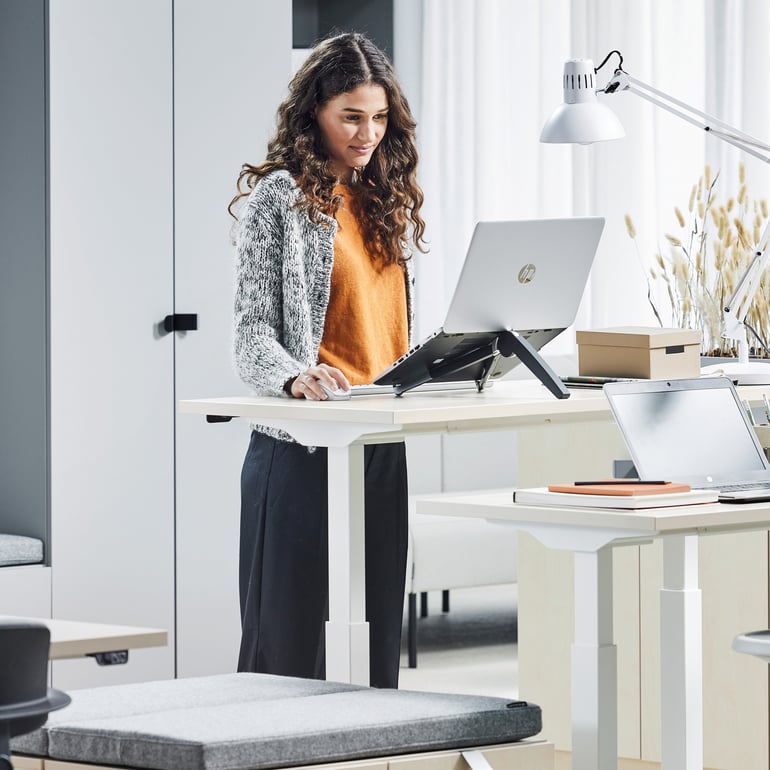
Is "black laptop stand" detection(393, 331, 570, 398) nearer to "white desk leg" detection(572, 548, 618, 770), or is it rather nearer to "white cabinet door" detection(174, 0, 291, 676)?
"white desk leg" detection(572, 548, 618, 770)

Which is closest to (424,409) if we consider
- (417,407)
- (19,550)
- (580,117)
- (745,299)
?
(417,407)

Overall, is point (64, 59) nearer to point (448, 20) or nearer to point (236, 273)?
point (236, 273)

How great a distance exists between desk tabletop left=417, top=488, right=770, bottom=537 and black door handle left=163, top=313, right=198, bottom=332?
2080 millimetres

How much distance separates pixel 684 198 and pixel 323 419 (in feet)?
8.92

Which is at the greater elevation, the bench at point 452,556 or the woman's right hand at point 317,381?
the woman's right hand at point 317,381

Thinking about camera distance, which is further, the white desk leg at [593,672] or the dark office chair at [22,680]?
the white desk leg at [593,672]

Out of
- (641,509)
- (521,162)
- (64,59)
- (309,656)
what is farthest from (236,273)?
(521,162)

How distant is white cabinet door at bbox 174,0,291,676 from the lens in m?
4.40

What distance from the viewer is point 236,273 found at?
282cm

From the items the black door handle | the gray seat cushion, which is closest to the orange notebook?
the gray seat cushion

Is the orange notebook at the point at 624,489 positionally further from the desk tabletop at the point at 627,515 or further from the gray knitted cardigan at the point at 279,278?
the gray knitted cardigan at the point at 279,278

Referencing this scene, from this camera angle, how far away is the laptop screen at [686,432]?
245cm

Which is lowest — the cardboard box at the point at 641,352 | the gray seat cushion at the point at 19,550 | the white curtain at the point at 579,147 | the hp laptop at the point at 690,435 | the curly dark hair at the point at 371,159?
the gray seat cushion at the point at 19,550

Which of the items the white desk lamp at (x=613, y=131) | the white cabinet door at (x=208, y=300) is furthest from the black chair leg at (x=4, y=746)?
the white cabinet door at (x=208, y=300)
